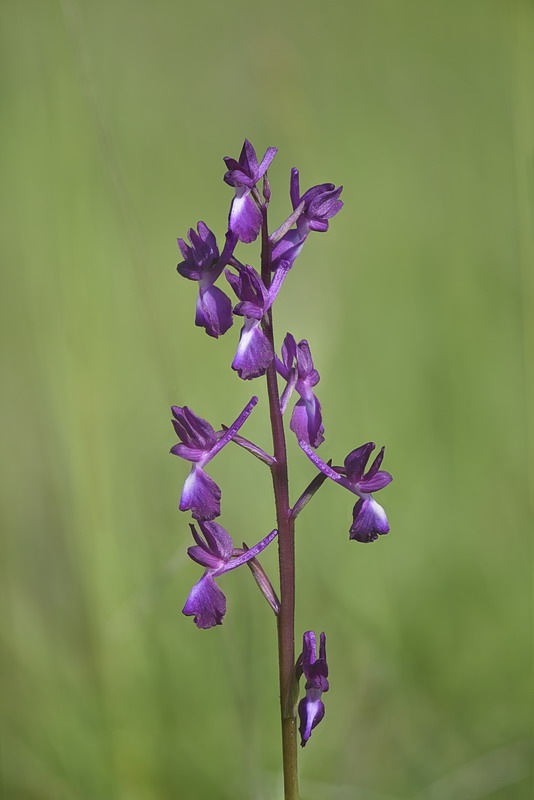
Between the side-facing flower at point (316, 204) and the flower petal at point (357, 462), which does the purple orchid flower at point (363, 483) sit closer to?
the flower petal at point (357, 462)

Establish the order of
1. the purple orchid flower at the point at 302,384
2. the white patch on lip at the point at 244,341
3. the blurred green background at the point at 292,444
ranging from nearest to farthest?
the white patch on lip at the point at 244,341 → the purple orchid flower at the point at 302,384 → the blurred green background at the point at 292,444

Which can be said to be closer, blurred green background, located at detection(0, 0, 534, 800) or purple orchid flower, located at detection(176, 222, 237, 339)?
purple orchid flower, located at detection(176, 222, 237, 339)

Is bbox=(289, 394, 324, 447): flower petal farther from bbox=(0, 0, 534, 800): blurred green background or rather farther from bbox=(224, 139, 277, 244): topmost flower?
bbox=(0, 0, 534, 800): blurred green background

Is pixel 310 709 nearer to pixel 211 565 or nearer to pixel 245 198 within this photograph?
pixel 211 565

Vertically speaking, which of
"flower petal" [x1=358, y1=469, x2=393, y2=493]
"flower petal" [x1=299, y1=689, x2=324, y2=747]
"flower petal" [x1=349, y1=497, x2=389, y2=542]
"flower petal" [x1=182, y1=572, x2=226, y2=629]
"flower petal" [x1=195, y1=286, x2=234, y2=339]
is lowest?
"flower petal" [x1=299, y1=689, x2=324, y2=747]

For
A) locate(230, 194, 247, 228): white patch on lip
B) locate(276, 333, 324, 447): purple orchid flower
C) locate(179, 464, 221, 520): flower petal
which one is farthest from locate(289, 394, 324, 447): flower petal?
locate(230, 194, 247, 228): white patch on lip

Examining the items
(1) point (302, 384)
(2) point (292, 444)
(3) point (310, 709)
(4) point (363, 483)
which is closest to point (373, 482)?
(4) point (363, 483)

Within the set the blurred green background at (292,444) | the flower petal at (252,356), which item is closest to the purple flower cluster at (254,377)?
the flower petal at (252,356)
